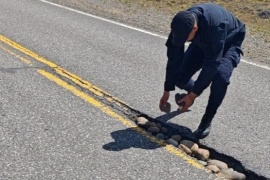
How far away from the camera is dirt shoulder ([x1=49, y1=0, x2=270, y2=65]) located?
827cm

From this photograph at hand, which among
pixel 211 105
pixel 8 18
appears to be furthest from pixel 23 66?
pixel 8 18

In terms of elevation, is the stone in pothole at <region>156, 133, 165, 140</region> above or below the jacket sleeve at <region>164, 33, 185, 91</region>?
below

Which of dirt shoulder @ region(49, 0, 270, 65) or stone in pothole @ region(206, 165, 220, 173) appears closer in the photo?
stone in pothole @ region(206, 165, 220, 173)

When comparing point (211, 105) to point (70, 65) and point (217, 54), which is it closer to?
point (217, 54)

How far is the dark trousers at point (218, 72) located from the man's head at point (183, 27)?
50 cm

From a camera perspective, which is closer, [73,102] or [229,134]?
[229,134]

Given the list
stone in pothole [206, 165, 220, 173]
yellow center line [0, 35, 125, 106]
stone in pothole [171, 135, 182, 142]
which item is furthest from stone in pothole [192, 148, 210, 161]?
yellow center line [0, 35, 125, 106]

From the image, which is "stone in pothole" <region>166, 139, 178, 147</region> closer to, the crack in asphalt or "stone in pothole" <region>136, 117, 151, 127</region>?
the crack in asphalt

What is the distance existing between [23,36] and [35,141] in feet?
13.5

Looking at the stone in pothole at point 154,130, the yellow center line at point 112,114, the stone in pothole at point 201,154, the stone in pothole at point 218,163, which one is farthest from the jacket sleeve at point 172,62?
the stone in pothole at point 218,163

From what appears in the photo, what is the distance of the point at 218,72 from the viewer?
4.14 metres

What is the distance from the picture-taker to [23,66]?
616 cm

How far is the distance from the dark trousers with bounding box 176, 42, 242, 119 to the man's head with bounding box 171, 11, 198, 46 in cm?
50

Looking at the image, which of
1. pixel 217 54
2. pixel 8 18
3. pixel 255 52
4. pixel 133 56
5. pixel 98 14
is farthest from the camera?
pixel 98 14
